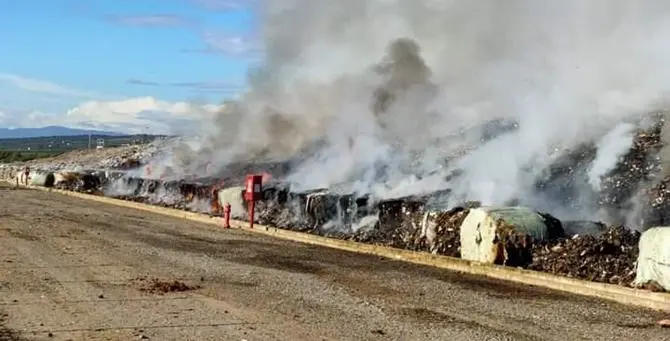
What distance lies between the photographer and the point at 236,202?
23312 millimetres

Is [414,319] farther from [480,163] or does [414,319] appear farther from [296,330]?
[480,163]

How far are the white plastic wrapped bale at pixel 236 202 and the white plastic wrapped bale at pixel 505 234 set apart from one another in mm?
9967

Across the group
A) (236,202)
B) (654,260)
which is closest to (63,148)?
(236,202)

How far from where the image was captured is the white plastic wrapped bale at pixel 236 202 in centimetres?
2302

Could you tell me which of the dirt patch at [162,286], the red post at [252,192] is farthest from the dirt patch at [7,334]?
the red post at [252,192]

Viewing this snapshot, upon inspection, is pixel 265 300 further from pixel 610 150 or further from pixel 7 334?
pixel 610 150

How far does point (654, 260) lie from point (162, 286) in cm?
621

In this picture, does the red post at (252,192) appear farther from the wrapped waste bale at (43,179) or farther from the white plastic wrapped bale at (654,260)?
the wrapped waste bale at (43,179)

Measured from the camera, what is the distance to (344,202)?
63.0 ft

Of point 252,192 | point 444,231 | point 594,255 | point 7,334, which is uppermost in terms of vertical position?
point 252,192

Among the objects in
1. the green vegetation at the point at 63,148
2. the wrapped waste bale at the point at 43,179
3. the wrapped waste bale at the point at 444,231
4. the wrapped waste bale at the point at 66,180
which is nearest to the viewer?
the wrapped waste bale at the point at 444,231

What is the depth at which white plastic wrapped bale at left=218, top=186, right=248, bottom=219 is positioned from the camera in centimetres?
2302

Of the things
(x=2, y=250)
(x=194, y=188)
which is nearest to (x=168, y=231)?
(x=2, y=250)

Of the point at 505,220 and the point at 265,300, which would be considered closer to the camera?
the point at 265,300
